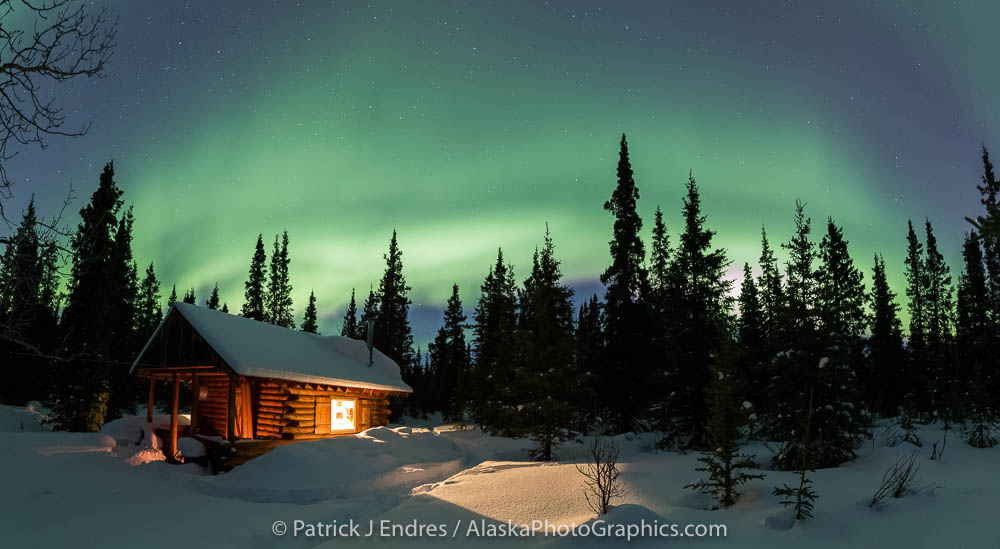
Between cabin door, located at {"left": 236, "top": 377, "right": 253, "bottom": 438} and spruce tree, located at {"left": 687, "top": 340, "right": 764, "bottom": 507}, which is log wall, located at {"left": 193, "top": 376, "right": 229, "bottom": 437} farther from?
spruce tree, located at {"left": 687, "top": 340, "right": 764, "bottom": 507}

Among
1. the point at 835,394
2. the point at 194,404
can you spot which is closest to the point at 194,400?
the point at 194,404

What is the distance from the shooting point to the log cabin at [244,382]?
18.2 m

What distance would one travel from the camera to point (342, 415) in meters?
23.7

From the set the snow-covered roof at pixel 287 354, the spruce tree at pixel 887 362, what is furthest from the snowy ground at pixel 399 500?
the spruce tree at pixel 887 362

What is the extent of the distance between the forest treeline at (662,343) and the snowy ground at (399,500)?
1.40 metres

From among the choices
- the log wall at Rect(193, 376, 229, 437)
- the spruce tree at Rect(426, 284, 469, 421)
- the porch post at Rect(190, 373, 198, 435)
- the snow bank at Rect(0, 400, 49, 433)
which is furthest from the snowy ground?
the spruce tree at Rect(426, 284, 469, 421)

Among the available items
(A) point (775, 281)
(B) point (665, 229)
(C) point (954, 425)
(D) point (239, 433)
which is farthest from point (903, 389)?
(D) point (239, 433)

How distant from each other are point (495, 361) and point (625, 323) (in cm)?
820

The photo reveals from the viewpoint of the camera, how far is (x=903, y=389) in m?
40.8

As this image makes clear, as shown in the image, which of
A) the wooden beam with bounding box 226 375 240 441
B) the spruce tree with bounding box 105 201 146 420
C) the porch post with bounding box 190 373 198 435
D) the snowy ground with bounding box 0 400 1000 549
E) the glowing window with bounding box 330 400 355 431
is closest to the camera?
the snowy ground with bounding box 0 400 1000 549

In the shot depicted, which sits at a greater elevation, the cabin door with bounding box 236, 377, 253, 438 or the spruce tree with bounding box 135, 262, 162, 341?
the spruce tree with bounding box 135, 262, 162, 341

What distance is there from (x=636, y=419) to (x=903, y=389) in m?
27.6

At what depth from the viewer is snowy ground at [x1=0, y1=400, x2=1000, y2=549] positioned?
7551 millimetres

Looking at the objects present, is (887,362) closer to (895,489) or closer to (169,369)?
(895,489)
